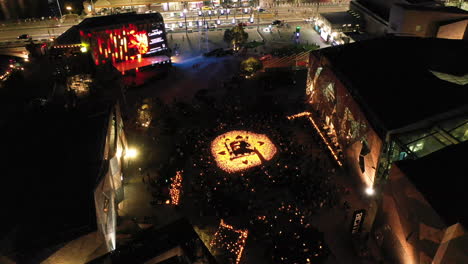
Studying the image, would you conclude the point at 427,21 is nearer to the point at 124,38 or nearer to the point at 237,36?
the point at 237,36

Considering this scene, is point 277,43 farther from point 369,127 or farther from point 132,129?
point 369,127

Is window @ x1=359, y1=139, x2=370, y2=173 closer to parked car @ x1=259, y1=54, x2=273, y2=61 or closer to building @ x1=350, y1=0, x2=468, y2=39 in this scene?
building @ x1=350, y1=0, x2=468, y2=39

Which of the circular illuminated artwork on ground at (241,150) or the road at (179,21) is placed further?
the road at (179,21)

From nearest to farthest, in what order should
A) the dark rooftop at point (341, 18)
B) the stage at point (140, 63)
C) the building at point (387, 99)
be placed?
1. the building at point (387, 99)
2. the stage at point (140, 63)
3. the dark rooftop at point (341, 18)

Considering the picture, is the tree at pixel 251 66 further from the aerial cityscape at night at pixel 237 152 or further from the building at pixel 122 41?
the building at pixel 122 41

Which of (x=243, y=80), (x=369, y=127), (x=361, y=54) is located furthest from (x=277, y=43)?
(x=369, y=127)

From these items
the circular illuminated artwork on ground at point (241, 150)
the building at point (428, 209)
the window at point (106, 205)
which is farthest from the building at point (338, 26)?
the window at point (106, 205)
